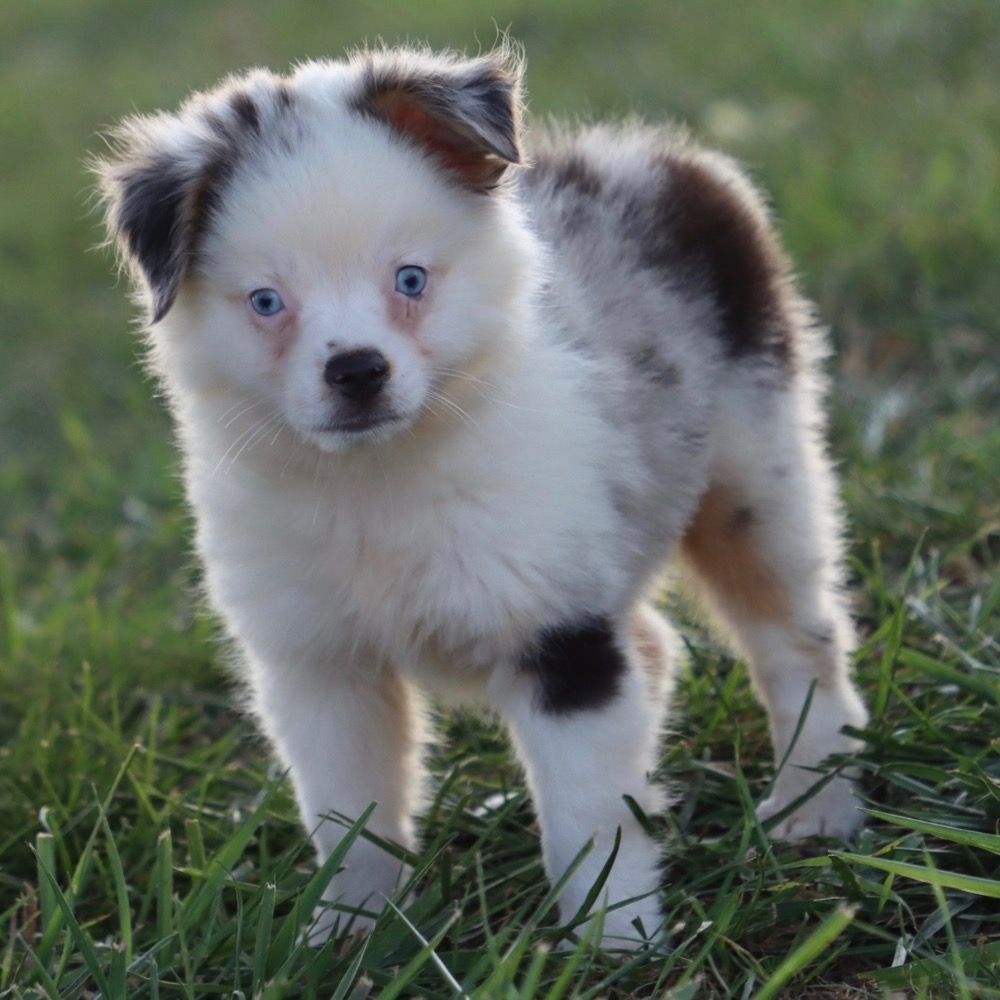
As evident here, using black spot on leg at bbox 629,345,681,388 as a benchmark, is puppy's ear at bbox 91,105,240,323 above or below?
above

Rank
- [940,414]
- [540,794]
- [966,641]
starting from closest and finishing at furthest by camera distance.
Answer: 1. [540,794]
2. [966,641]
3. [940,414]

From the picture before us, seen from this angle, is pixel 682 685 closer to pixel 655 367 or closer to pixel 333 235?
pixel 655 367

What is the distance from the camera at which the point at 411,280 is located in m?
3.02

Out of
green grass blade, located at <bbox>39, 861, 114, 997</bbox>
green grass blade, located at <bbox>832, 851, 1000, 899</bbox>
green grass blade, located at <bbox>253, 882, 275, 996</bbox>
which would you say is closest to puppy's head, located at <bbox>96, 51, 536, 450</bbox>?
green grass blade, located at <bbox>253, 882, 275, 996</bbox>

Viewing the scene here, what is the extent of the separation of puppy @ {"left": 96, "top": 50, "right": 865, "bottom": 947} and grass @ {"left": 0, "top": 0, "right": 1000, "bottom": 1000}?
0.73 ft

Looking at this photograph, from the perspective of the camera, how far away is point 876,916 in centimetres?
306

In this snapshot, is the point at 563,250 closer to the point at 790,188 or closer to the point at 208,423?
the point at 208,423

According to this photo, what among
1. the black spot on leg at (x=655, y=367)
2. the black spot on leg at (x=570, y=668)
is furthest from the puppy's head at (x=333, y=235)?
the black spot on leg at (x=570, y=668)

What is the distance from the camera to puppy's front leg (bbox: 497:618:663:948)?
10.4ft

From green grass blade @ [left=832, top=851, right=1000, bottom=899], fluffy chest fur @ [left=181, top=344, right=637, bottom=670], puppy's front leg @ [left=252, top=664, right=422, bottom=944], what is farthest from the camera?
puppy's front leg @ [left=252, top=664, right=422, bottom=944]

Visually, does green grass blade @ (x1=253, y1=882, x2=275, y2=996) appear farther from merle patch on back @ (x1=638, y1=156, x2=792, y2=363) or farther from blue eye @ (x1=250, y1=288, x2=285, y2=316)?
merle patch on back @ (x1=638, y1=156, x2=792, y2=363)

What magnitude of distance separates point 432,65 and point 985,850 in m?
1.96

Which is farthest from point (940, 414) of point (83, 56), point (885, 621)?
point (83, 56)

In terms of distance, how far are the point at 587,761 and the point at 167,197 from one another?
139 centimetres
